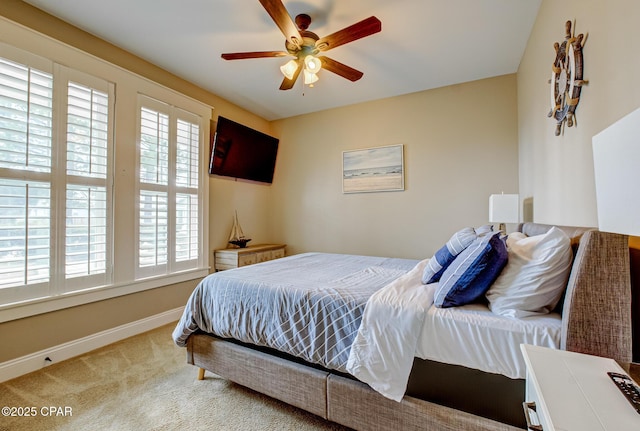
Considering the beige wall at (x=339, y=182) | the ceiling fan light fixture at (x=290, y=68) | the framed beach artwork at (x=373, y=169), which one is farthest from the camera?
the framed beach artwork at (x=373, y=169)

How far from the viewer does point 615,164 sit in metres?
0.57

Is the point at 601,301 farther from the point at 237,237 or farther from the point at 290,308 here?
the point at 237,237

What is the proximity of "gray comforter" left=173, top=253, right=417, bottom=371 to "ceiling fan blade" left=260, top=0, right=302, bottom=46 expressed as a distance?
5.77ft

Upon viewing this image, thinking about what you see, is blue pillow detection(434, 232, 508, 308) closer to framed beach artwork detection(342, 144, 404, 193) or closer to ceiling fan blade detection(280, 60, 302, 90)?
ceiling fan blade detection(280, 60, 302, 90)

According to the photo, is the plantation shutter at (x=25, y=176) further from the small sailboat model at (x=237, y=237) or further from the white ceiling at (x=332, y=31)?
the small sailboat model at (x=237, y=237)

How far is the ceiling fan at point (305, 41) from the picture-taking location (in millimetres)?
1809

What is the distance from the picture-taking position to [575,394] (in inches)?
28.1

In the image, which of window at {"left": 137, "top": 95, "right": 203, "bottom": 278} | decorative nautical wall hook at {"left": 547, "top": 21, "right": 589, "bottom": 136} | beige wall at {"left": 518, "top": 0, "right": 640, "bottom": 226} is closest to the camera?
beige wall at {"left": 518, "top": 0, "right": 640, "bottom": 226}

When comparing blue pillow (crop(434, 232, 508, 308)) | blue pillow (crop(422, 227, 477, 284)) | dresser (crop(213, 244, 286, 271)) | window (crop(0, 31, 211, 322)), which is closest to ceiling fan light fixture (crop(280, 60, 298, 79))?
window (crop(0, 31, 211, 322))

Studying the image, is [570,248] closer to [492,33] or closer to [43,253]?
[492,33]

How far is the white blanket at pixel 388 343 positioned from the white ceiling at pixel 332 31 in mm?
2193

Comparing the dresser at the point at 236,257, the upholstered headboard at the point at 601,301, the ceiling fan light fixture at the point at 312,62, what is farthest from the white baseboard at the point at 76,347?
the upholstered headboard at the point at 601,301

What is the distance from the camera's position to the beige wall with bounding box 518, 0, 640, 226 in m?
1.11

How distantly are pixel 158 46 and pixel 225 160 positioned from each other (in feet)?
4.48
